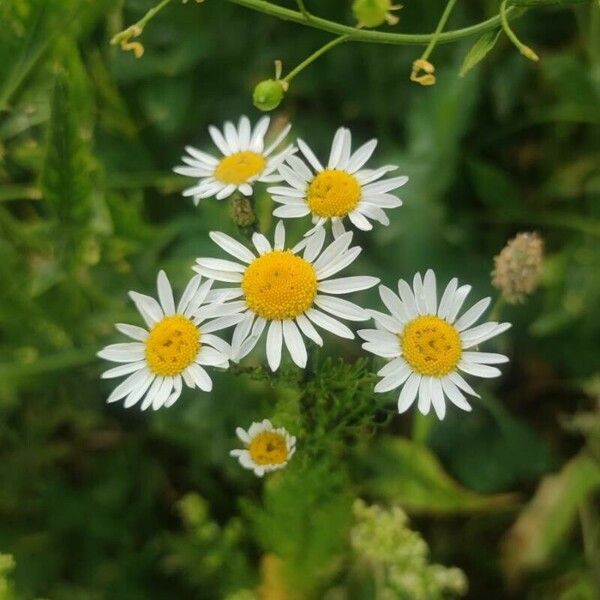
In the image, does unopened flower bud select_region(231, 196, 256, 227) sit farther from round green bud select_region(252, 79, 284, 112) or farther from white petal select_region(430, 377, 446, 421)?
white petal select_region(430, 377, 446, 421)

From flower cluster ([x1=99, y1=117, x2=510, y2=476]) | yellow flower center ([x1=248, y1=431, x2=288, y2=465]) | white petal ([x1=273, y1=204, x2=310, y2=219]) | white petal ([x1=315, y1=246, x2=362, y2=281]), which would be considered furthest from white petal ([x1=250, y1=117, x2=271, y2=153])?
yellow flower center ([x1=248, y1=431, x2=288, y2=465])

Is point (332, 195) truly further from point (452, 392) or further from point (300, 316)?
point (452, 392)

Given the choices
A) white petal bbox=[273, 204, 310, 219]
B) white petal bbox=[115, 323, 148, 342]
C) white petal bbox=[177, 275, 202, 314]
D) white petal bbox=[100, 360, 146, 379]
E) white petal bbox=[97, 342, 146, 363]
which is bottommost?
white petal bbox=[100, 360, 146, 379]

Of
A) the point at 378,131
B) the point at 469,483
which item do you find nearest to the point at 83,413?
the point at 469,483

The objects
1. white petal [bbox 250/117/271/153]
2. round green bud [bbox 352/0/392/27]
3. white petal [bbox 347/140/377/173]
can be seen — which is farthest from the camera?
white petal [bbox 250/117/271/153]

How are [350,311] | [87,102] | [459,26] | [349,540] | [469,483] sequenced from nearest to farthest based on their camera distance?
[350,311], [349,540], [87,102], [469,483], [459,26]

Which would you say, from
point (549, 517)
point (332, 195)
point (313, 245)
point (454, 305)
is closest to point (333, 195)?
point (332, 195)

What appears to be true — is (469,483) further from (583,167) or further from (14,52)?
(14,52)

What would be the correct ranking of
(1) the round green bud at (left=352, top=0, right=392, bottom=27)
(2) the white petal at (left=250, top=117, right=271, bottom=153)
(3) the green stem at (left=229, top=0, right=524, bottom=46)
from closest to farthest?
(1) the round green bud at (left=352, top=0, right=392, bottom=27) → (3) the green stem at (left=229, top=0, right=524, bottom=46) → (2) the white petal at (left=250, top=117, right=271, bottom=153)
